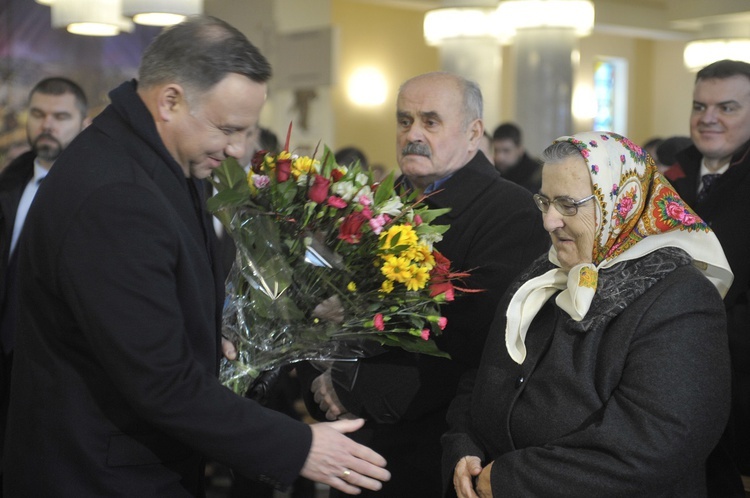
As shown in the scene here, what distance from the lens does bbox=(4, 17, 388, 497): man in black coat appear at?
172cm

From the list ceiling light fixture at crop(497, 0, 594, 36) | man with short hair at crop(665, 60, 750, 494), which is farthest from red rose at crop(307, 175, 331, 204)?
ceiling light fixture at crop(497, 0, 594, 36)

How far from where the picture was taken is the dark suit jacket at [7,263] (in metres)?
3.22

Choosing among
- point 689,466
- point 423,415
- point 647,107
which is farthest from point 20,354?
point 647,107

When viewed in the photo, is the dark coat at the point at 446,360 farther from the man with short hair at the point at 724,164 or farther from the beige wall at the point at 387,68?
the beige wall at the point at 387,68

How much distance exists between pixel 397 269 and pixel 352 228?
14 centimetres

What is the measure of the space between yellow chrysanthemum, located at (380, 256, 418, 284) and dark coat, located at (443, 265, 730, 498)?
0.37 m

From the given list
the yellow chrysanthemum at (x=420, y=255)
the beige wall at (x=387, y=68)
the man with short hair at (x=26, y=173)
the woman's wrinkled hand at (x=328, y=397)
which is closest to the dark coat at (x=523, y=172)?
the beige wall at (x=387, y=68)

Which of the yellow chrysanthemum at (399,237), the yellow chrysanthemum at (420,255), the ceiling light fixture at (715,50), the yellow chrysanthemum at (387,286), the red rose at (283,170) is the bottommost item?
the yellow chrysanthemum at (387,286)

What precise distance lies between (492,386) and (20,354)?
3.57 ft

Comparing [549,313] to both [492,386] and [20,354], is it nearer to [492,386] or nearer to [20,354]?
[492,386]

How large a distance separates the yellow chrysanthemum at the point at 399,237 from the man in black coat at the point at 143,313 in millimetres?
415

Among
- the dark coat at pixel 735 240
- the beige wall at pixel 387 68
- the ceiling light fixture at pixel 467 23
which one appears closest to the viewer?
the dark coat at pixel 735 240

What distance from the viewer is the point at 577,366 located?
207 centimetres

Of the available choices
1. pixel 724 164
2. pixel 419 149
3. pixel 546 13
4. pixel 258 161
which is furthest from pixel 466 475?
pixel 546 13
